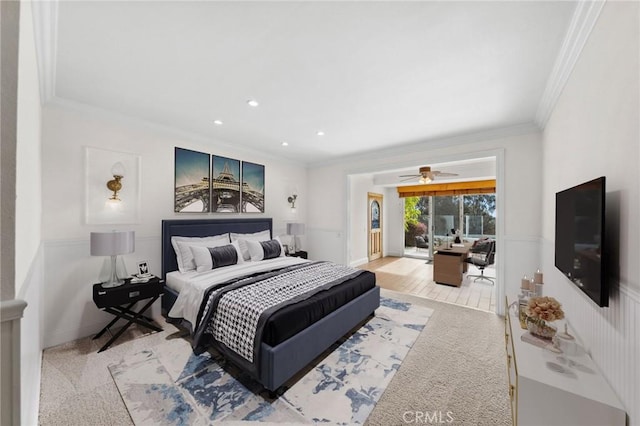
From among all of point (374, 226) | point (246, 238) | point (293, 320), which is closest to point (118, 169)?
point (246, 238)

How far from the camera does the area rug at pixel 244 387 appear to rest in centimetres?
174

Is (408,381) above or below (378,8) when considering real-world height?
below

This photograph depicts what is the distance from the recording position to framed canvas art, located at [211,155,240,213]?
411 cm

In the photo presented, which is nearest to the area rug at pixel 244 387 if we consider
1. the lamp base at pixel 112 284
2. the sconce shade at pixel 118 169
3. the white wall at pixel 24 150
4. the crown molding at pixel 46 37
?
the lamp base at pixel 112 284

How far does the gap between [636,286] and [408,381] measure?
1.65 metres

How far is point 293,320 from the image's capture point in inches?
82.7

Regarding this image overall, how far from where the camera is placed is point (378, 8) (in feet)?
4.86

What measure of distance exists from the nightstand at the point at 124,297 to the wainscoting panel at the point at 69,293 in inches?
8.7

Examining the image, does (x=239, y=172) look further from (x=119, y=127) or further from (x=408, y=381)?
(x=408, y=381)

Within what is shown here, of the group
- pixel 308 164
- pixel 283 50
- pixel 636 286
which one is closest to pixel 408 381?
pixel 636 286

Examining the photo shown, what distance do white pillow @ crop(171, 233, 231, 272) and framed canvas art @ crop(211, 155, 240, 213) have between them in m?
0.61

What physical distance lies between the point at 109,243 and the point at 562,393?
3774mm

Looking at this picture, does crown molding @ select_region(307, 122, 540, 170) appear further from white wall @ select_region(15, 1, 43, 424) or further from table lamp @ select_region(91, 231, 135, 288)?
white wall @ select_region(15, 1, 43, 424)

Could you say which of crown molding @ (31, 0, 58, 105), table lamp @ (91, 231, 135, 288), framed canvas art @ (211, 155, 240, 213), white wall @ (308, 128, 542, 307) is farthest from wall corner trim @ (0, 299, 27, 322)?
white wall @ (308, 128, 542, 307)
